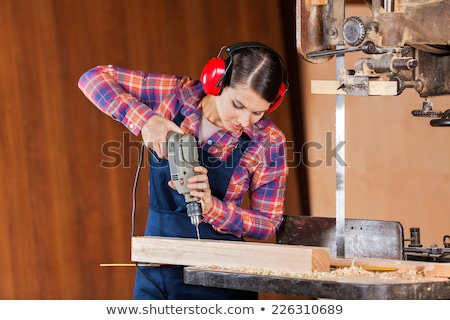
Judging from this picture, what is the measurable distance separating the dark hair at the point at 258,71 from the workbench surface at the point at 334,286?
77cm

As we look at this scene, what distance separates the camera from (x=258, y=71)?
119 inches

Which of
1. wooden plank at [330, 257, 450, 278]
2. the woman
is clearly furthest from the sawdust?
the woman

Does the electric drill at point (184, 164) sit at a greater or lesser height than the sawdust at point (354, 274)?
greater

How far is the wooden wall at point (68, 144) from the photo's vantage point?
4.17 meters

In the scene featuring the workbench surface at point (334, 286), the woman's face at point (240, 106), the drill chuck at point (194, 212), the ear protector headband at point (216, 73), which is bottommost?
the workbench surface at point (334, 286)

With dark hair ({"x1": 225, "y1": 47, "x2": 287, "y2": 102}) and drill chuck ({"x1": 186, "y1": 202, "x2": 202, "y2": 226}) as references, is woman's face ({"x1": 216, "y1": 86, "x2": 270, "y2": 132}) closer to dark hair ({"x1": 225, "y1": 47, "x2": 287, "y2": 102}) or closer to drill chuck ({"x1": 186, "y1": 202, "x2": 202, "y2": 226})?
dark hair ({"x1": 225, "y1": 47, "x2": 287, "y2": 102})

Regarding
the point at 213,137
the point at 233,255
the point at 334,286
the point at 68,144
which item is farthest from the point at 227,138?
the point at 68,144

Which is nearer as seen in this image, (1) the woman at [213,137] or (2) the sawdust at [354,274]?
(2) the sawdust at [354,274]

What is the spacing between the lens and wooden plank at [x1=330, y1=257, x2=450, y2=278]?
2588 mm

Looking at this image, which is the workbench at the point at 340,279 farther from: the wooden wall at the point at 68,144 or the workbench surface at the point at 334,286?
the wooden wall at the point at 68,144

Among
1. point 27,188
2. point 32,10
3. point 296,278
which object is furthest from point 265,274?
point 32,10

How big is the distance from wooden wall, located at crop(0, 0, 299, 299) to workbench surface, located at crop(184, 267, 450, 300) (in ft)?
6.18

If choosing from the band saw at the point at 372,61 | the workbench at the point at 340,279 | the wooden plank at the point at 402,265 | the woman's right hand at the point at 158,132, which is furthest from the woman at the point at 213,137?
the wooden plank at the point at 402,265

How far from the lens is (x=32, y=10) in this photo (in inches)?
166
